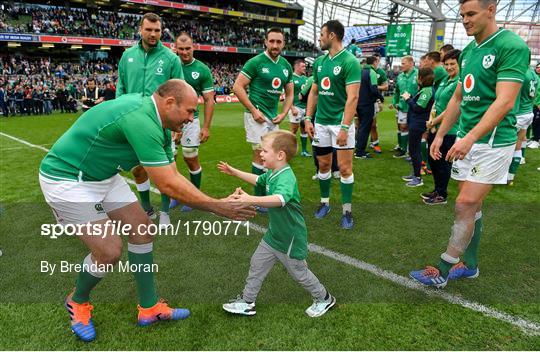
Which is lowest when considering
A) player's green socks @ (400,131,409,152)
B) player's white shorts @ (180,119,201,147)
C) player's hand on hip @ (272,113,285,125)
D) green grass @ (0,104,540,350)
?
green grass @ (0,104,540,350)

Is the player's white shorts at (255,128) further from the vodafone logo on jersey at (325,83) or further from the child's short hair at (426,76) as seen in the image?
the child's short hair at (426,76)

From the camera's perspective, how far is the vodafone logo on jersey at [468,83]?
3315 mm

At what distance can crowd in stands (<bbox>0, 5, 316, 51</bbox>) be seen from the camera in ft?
120

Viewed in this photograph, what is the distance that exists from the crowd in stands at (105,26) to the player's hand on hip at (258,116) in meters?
38.3

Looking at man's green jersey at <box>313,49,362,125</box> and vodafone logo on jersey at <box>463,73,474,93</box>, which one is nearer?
vodafone logo on jersey at <box>463,73,474,93</box>

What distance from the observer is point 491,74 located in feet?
10.3

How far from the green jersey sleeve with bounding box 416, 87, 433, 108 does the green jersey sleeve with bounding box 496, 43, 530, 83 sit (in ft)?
12.5

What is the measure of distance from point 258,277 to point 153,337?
0.93m

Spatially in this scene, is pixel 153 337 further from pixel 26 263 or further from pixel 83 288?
pixel 26 263

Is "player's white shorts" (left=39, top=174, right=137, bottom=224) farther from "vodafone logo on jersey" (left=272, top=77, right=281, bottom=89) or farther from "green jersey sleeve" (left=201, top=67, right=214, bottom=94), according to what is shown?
"vodafone logo on jersey" (left=272, top=77, right=281, bottom=89)

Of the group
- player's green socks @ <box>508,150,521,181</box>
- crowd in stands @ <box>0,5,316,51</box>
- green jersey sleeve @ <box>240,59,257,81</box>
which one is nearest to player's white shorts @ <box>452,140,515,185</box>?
green jersey sleeve @ <box>240,59,257,81</box>

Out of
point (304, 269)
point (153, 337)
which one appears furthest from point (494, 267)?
point (153, 337)

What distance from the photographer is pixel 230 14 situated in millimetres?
52625

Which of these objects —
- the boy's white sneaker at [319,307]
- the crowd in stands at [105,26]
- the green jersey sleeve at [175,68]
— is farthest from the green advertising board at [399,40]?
the crowd in stands at [105,26]
